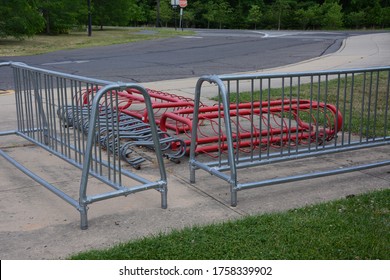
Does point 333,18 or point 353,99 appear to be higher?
point 333,18

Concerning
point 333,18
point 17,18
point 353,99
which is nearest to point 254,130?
point 353,99

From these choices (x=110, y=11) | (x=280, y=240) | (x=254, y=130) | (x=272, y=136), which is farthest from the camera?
(x=110, y=11)

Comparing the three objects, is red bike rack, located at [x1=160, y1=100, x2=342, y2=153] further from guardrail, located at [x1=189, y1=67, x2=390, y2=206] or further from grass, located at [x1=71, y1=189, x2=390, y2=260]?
grass, located at [x1=71, y1=189, x2=390, y2=260]

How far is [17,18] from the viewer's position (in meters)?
28.4

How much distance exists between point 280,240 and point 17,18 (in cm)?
2715

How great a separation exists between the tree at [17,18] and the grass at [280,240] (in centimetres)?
2674

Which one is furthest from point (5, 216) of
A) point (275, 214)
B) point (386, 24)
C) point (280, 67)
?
point (386, 24)

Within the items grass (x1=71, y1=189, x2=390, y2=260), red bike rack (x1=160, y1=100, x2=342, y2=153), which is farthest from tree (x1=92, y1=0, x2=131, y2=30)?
grass (x1=71, y1=189, x2=390, y2=260)

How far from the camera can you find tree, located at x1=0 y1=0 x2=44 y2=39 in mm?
28281

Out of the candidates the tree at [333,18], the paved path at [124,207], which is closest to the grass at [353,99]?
the paved path at [124,207]

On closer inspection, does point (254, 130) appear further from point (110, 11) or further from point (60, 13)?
point (110, 11)

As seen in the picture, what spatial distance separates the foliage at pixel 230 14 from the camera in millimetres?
37938

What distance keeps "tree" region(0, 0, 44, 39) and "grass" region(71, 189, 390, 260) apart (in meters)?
26.7

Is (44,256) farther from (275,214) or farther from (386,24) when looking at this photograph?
(386,24)
